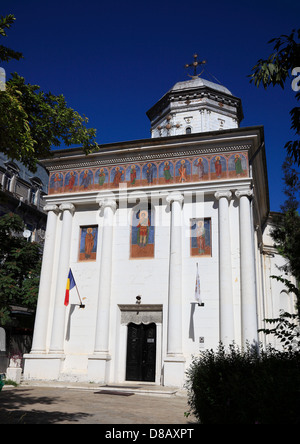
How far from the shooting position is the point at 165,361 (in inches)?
649

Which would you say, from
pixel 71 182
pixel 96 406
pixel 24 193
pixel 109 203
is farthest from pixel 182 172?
pixel 24 193

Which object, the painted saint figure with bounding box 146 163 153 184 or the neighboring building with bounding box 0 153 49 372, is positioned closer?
the painted saint figure with bounding box 146 163 153 184

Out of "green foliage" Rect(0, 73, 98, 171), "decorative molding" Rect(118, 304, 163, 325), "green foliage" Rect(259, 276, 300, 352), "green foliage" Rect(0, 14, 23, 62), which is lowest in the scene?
"green foliage" Rect(259, 276, 300, 352)

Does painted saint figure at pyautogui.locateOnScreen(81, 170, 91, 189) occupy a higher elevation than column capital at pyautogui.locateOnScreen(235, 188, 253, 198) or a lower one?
higher

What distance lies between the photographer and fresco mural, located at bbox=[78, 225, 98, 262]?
19625 mm

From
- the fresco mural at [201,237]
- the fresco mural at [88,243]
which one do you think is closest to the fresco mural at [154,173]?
the fresco mural at [201,237]

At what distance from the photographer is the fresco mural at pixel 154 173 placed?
1855cm

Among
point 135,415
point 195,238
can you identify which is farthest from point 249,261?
point 135,415

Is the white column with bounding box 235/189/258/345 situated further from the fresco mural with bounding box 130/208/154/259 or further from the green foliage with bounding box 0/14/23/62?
the green foliage with bounding box 0/14/23/62

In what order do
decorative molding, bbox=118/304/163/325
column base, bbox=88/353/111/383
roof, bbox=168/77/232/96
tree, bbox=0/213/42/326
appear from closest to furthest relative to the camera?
column base, bbox=88/353/111/383 < decorative molding, bbox=118/304/163/325 < tree, bbox=0/213/42/326 < roof, bbox=168/77/232/96

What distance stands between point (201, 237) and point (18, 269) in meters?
11.0

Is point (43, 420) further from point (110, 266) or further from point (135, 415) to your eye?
point (110, 266)

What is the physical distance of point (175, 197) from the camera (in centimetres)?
1875

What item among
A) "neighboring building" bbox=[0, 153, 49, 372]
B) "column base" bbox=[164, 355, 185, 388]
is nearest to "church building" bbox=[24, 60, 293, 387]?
"column base" bbox=[164, 355, 185, 388]
